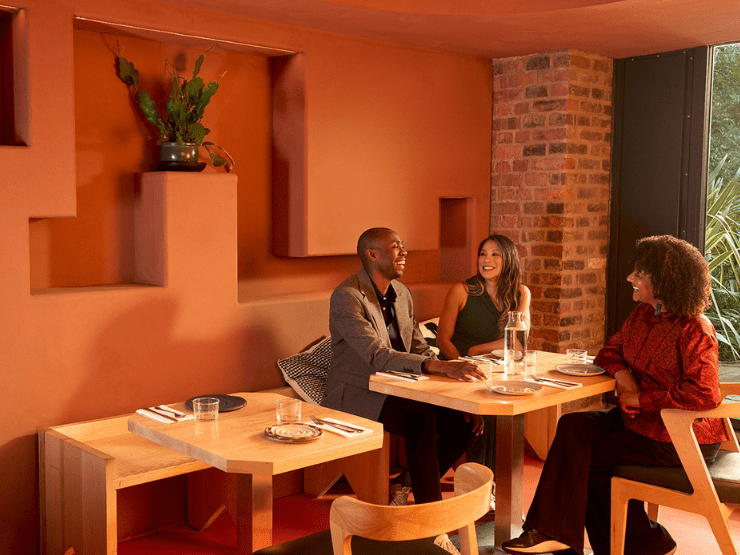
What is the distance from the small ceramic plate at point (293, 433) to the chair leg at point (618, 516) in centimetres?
124

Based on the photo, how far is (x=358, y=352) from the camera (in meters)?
3.55

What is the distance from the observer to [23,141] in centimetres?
341

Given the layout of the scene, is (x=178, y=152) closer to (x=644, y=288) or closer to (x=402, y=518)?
(x=644, y=288)

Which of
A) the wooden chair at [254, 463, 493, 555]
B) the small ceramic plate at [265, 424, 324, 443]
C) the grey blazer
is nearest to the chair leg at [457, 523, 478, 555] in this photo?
the wooden chair at [254, 463, 493, 555]

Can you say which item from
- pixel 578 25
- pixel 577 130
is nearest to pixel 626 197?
pixel 577 130

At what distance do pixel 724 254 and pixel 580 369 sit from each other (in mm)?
1962

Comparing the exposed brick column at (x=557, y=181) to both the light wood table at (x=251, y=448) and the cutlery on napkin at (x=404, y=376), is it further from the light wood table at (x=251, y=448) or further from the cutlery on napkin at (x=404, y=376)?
the light wood table at (x=251, y=448)

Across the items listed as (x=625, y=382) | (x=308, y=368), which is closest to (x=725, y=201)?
(x=625, y=382)

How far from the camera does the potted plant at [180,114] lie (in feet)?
12.6

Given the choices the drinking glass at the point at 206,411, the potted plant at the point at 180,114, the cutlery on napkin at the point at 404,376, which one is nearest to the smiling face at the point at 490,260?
the cutlery on napkin at the point at 404,376

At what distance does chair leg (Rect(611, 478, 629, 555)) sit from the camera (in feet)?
9.91

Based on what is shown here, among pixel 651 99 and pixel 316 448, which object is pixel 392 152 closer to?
pixel 651 99

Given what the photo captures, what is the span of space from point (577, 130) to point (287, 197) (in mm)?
1899

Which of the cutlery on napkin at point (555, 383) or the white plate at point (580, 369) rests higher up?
the white plate at point (580, 369)
